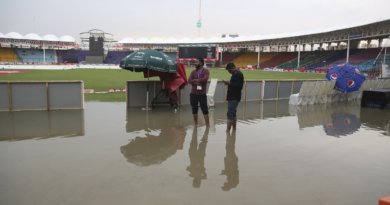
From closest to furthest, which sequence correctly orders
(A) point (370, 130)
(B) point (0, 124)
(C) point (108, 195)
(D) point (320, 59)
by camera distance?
(C) point (108, 195) → (B) point (0, 124) → (A) point (370, 130) → (D) point (320, 59)

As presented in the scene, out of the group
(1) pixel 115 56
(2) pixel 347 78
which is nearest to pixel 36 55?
(1) pixel 115 56

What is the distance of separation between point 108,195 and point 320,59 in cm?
5975

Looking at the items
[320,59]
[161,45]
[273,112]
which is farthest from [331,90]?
[161,45]

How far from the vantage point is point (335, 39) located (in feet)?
171

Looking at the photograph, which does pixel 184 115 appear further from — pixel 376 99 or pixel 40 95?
pixel 376 99

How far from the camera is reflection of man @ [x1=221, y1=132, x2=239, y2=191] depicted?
510cm

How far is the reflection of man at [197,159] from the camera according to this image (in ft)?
17.6

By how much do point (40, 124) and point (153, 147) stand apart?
3.77 meters

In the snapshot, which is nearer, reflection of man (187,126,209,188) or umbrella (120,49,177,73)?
reflection of man (187,126,209,188)

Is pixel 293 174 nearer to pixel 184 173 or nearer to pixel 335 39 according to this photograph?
pixel 184 173

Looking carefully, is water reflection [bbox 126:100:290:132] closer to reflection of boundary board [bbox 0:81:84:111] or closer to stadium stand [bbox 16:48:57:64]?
reflection of boundary board [bbox 0:81:84:111]

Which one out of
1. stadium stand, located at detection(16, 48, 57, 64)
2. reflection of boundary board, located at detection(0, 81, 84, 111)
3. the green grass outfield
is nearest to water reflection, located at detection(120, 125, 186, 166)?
reflection of boundary board, located at detection(0, 81, 84, 111)

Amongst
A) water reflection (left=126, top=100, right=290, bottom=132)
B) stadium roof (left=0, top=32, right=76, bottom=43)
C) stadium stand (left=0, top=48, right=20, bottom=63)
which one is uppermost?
stadium roof (left=0, top=32, right=76, bottom=43)

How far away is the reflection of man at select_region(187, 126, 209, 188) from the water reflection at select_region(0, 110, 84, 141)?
9.11 feet
